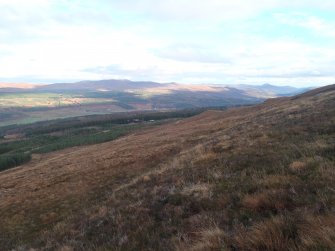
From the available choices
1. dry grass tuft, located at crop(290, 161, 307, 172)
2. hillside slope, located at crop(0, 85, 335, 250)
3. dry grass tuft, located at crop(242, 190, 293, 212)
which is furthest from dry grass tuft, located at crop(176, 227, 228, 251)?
dry grass tuft, located at crop(290, 161, 307, 172)

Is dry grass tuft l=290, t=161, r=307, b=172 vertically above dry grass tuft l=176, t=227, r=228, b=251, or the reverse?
dry grass tuft l=290, t=161, r=307, b=172

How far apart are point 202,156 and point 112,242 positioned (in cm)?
1217

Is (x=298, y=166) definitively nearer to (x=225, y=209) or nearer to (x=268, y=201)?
(x=268, y=201)

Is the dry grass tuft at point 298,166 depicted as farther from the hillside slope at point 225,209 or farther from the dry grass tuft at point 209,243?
the dry grass tuft at point 209,243

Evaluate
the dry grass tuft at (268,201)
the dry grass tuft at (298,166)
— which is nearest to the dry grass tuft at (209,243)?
the dry grass tuft at (268,201)

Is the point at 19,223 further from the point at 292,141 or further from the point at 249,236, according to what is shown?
the point at 249,236

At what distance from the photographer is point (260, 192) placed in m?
10.8

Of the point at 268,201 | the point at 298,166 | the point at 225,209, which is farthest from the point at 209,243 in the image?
the point at 298,166

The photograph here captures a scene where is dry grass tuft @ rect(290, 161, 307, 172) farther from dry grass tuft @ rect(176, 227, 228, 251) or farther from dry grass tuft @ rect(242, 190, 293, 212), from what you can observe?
dry grass tuft @ rect(176, 227, 228, 251)

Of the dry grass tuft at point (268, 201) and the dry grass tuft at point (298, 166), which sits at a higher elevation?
the dry grass tuft at point (298, 166)

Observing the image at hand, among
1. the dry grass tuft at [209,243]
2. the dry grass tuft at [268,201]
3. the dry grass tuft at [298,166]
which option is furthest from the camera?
the dry grass tuft at [298,166]

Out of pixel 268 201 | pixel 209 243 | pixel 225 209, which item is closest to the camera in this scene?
pixel 209 243

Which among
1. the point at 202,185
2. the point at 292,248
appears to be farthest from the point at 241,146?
the point at 292,248

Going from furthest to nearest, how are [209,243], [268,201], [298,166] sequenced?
[298,166]
[268,201]
[209,243]
